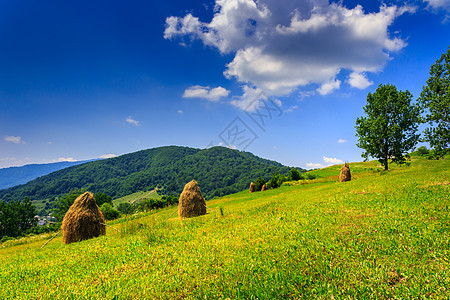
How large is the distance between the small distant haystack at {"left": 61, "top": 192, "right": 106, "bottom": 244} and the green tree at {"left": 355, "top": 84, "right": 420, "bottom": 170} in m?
47.5

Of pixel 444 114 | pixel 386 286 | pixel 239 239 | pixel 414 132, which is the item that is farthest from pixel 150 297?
pixel 414 132

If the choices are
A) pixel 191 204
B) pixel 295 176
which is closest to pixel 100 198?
pixel 295 176

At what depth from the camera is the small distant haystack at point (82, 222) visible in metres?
15.7

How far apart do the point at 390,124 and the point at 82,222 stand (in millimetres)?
51993

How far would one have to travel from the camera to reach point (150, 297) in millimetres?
5344

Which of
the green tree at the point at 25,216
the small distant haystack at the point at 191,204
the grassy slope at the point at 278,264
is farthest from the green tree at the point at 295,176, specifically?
the green tree at the point at 25,216

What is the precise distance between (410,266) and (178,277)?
6.36 m

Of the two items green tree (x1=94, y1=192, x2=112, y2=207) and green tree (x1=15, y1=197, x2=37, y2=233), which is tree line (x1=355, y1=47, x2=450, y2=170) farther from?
green tree (x1=15, y1=197, x2=37, y2=233)

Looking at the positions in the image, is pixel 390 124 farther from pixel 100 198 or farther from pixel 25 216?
pixel 25 216

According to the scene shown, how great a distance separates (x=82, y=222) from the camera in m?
15.9

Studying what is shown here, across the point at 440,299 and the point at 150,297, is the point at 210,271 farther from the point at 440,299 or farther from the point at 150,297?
the point at 440,299

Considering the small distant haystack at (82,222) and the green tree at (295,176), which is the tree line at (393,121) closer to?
the green tree at (295,176)

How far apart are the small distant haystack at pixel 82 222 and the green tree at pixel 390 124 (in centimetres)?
4747

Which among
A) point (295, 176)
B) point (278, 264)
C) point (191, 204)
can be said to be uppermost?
point (295, 176)
